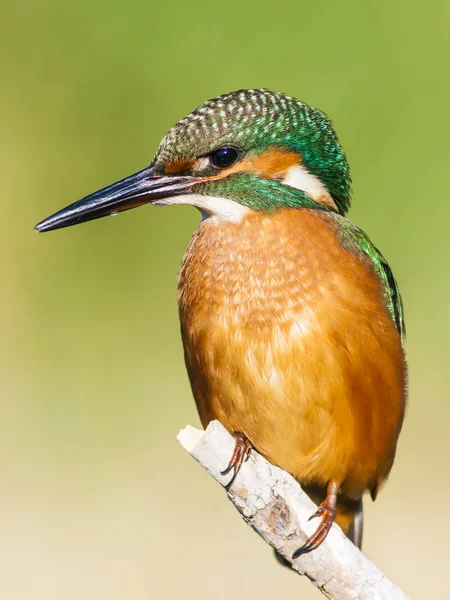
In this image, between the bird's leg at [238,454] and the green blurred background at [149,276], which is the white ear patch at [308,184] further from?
the green blurred background at [149,276]

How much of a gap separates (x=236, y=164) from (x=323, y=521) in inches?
47.0

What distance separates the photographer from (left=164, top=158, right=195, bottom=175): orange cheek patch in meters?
3.27

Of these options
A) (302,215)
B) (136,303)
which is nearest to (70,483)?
(136,303)

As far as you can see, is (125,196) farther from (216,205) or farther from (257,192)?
(257,192)

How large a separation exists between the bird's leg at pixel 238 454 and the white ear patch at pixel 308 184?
2.88 feet

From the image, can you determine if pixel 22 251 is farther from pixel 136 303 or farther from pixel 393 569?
pixel 393 569

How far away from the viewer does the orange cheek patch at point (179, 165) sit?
3.27 meters

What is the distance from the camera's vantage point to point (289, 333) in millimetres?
3256

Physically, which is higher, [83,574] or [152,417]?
[152,417]

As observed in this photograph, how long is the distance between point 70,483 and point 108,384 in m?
0.63

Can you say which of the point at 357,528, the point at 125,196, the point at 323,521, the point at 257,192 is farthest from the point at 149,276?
the point at 323,521

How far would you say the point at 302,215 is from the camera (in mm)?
3387

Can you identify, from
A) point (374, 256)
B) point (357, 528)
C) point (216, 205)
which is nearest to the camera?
point (216, 205)

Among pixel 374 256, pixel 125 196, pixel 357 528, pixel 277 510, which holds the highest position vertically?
pixel 125 196
